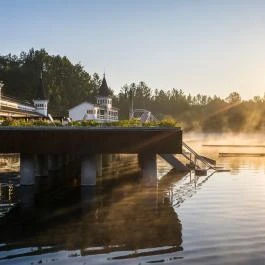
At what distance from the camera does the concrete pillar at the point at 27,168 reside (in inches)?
1681

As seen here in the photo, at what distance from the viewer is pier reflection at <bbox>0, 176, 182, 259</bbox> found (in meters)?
23.7

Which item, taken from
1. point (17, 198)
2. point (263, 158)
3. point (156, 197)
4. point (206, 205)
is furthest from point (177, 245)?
point (263, 158)

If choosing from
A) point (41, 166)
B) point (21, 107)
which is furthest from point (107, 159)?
point (21, 107)

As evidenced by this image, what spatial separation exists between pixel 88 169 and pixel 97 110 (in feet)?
175

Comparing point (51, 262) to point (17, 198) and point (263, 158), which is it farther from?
point (263, 158)

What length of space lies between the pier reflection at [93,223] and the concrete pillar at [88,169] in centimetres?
219

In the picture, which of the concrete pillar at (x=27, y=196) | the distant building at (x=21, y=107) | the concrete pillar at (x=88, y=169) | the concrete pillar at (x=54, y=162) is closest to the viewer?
the concrete pillar at (x=27, y=196)

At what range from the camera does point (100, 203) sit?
35.8 meters

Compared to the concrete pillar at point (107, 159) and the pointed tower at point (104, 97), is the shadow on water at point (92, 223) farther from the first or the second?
the pointed tower at point (104, 97)

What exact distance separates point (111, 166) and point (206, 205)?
3163 centimetres

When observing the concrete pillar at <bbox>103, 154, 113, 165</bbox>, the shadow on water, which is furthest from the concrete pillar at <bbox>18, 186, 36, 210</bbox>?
the concrete pillar at <bbox>103, 154, 113, 165</bbox>

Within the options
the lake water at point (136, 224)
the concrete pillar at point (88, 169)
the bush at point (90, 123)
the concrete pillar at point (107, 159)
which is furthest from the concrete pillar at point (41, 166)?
the concrete pillar at point (107, 159)

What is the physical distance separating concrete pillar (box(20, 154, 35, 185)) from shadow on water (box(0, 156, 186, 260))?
124cm

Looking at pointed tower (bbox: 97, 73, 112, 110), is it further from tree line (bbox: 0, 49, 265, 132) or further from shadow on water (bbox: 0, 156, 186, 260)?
shadow on water (bbox: 0, 156, 186, 260)
